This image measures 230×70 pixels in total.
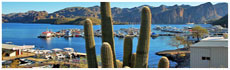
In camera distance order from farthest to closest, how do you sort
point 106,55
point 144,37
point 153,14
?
point 153,14 < point 144,37 < point 106,55

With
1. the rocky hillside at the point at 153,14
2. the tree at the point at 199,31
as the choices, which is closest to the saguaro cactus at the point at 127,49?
the tree at the point at 199,31

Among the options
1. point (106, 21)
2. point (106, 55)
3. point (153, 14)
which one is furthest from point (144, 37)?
point (153, 14)

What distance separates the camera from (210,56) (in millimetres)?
7926

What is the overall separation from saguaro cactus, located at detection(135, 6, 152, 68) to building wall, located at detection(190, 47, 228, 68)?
329 cm

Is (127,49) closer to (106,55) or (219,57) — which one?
(106,55)

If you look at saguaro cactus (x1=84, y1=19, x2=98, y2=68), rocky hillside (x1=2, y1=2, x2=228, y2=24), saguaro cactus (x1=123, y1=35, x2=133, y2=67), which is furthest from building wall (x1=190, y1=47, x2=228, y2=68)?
rocky hillside (x1=2, y1=2, x2=228, y2=24)

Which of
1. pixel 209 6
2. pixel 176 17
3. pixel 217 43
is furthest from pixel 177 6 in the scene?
pixel 217 43

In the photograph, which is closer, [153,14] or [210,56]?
[210,56]

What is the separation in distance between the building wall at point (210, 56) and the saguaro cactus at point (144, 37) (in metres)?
3.29

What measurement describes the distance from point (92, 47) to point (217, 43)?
464cm

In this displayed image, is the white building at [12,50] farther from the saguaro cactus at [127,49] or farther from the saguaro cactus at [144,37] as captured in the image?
the saguaro cactus at [144,37]

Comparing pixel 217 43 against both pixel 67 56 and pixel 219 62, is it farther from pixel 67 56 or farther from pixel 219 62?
pixel 67 56

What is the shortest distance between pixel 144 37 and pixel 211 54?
370cm

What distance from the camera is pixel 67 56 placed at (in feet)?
75.0
